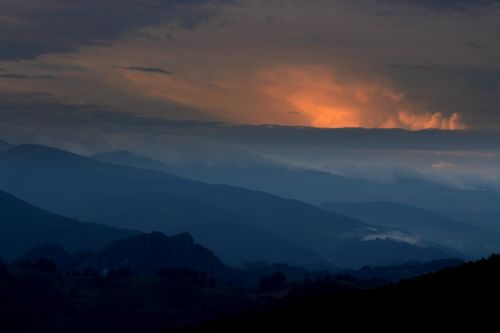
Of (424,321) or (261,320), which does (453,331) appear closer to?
Answer: (424,321)

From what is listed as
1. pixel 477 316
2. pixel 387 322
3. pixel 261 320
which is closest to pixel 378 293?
pixel 261 320

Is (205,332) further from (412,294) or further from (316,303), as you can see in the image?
(412,294)

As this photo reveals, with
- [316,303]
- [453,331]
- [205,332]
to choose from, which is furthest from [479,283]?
[205,332]

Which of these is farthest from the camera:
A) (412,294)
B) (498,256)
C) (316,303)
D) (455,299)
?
(316,303)

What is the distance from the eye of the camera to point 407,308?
102875 mm

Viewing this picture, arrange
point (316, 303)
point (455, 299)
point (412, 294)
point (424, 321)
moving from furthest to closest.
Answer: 1. point (316, 303)
2. point (412, 294)
3. point (455, 299)
4. point (424, 321)

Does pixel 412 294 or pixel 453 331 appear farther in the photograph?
pixel 412 294

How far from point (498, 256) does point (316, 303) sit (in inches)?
1184

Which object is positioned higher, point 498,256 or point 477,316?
point 498,256

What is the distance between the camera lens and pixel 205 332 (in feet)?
400

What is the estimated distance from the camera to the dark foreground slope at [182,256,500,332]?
91750 millimetres

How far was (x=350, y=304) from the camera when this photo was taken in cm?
11919

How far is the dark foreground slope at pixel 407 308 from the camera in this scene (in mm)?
91750

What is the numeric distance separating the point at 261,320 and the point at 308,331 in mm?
19315
